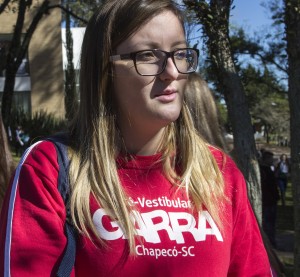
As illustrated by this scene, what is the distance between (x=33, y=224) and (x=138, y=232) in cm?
31

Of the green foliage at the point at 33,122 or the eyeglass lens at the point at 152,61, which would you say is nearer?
the eyeglass lens at the point at 152,61

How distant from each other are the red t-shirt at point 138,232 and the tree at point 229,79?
2225mm

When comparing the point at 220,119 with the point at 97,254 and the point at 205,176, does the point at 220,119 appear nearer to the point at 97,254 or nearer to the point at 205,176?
the point at 205,176

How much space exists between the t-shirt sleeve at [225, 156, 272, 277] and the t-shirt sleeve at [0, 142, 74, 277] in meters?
0.59

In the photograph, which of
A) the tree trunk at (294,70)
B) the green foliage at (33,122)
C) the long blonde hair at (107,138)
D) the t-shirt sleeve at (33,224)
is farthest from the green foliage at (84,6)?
the t-shirt sleeve at (33,224)

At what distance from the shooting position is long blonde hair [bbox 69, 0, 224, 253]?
1.65 metres

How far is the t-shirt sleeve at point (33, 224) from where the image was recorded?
1496 millimetres

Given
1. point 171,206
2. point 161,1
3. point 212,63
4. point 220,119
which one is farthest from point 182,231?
point 212,63

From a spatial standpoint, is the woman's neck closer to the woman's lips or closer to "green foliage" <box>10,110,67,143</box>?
the woman's lips

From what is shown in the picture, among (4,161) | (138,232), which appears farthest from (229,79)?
(138,232)

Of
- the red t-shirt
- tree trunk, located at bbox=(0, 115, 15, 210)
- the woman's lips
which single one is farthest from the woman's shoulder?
tree trunk, located at bbox=(0, 115, 15, 210)

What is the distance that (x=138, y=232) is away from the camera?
1.63m

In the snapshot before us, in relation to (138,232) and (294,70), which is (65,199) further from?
(294,70)

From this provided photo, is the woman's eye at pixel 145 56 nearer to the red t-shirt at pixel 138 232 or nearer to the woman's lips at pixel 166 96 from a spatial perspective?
the woman's lips at pixel 166 96
